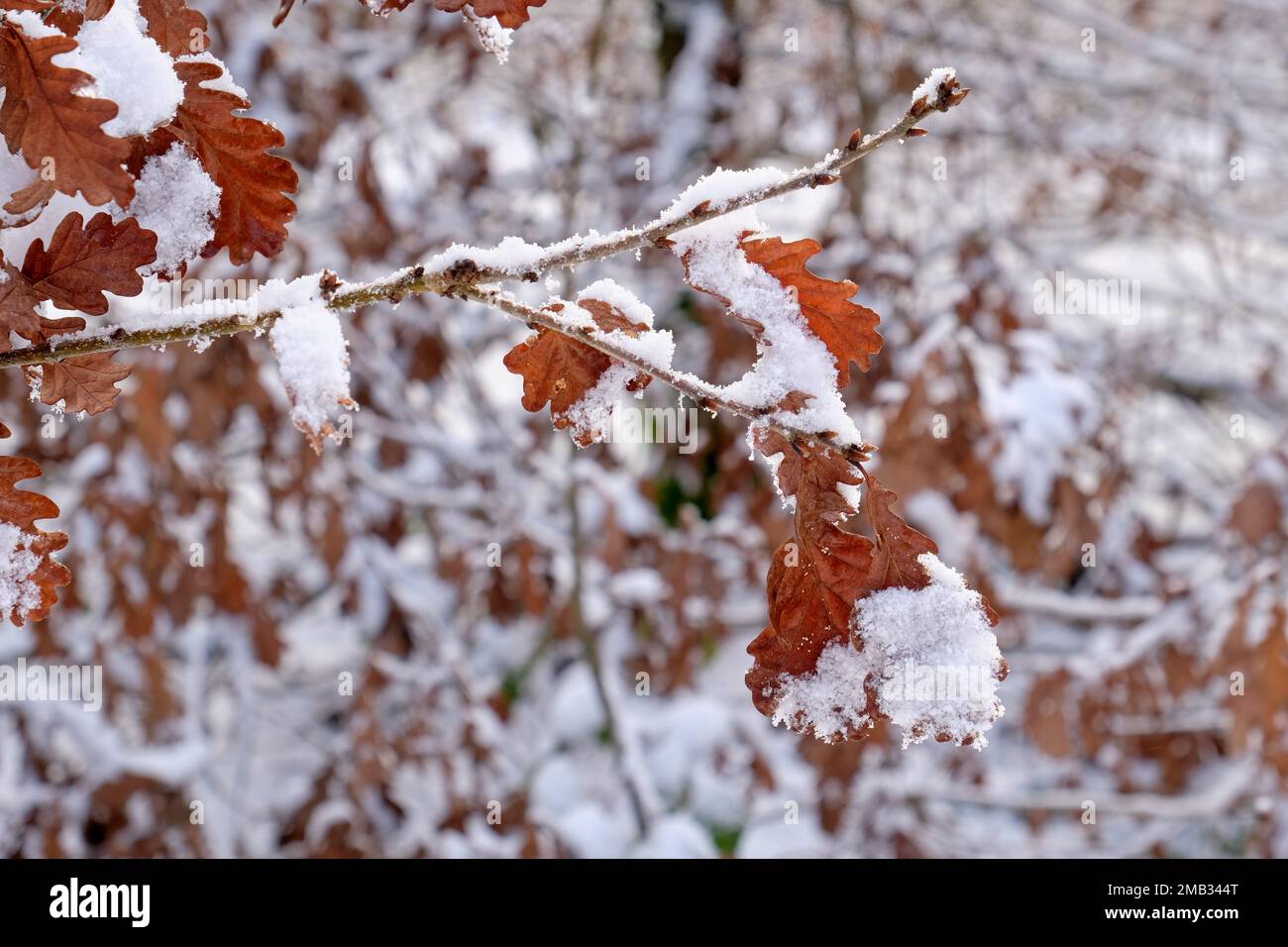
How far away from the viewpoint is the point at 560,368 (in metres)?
0.70

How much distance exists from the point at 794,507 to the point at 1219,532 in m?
2.70

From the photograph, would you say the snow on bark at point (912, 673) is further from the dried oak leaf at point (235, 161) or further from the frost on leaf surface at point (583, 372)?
the dried oak leaf at point (235, 161)

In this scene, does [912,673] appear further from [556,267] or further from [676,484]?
[676,484]

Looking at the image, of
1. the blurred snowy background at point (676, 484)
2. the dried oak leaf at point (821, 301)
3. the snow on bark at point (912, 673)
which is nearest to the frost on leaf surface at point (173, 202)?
the dried oak leaf at point (821, 301)

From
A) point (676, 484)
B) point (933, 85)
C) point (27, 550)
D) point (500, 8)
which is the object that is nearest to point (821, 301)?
point (933, 85)

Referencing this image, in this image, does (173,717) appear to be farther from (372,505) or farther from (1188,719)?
(1188,719)

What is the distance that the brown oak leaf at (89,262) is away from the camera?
0.63 metres

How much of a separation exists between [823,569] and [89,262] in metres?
0.48

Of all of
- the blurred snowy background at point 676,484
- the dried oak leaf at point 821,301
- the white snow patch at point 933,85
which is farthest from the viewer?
the blurred snowy background at point 676,484

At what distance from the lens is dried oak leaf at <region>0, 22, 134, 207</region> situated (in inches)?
21.7

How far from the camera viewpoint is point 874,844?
3.20 m

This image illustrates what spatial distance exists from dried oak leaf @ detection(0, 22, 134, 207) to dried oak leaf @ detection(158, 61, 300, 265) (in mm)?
93

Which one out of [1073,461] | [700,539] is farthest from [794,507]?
[700,539]

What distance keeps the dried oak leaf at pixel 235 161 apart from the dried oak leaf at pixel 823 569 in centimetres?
38
